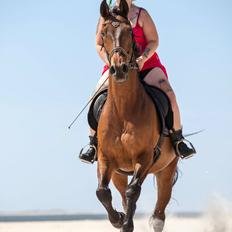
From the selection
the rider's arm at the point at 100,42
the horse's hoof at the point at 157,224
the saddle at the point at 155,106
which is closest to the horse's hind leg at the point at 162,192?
the horse's hoof at the point at 157,224

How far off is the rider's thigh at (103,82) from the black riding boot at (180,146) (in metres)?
1.38

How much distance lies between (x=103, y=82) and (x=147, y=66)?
86 cm

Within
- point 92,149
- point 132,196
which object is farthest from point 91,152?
point 132,196

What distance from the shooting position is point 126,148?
12461 millimetres

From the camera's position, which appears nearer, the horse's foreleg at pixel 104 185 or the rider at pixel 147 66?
the horse's foreleg at pixel 104 185

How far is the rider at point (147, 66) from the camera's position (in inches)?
522

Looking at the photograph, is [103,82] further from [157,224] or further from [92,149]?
[157,224]

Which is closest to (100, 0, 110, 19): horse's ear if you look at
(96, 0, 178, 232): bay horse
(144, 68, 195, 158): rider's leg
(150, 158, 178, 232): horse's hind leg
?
(96, 0, 178, 232): bay horse

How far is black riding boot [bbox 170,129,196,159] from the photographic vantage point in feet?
46.3

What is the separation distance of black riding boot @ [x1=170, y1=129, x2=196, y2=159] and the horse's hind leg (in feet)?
1.58

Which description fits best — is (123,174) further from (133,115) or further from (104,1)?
(104,1)

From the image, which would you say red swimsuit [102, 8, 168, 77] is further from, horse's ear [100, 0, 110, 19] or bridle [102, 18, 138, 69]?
horse's ear [100, 0, 110, 19]

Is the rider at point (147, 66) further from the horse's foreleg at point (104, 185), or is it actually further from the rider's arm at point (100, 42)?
the horse's foreleg at point (104, 185)

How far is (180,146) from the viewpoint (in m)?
14.2
